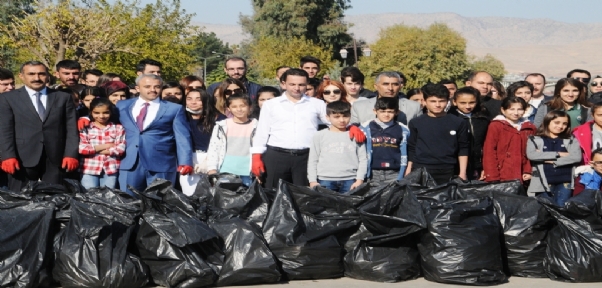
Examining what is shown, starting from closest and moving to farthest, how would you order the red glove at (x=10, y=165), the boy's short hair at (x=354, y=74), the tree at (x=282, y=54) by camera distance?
1. the red glove at (x=10, y=165)
2. the boy's short hair at (x=354, y=74)
3. the tree at (x=282, y=54)

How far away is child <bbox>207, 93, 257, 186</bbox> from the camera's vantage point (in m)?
7.01

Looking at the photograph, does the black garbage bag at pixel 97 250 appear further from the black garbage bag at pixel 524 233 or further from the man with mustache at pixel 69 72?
the man with mustache at pixel 69 72

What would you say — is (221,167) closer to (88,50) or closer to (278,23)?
(88,50)

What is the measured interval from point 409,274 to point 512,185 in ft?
4.08

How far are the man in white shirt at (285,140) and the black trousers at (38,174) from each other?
1768 mm

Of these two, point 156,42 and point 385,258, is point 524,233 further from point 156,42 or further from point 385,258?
point 156,42

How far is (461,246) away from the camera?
18.4 ft

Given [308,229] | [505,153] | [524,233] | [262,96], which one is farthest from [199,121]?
[524,233]

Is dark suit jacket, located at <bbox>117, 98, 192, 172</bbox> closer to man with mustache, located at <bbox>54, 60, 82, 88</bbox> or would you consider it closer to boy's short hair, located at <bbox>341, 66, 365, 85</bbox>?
man with mustache, located at <bbox>54, 60, 82, 88</bbox>

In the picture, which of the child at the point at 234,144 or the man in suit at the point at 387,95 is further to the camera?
the man in suit at the point at 387,95

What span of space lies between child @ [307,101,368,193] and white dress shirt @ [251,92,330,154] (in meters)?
0.19

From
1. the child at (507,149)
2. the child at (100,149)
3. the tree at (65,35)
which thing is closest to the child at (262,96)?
the child at (100,149)

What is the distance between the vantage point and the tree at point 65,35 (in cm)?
2461

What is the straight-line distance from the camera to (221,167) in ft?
23.1
